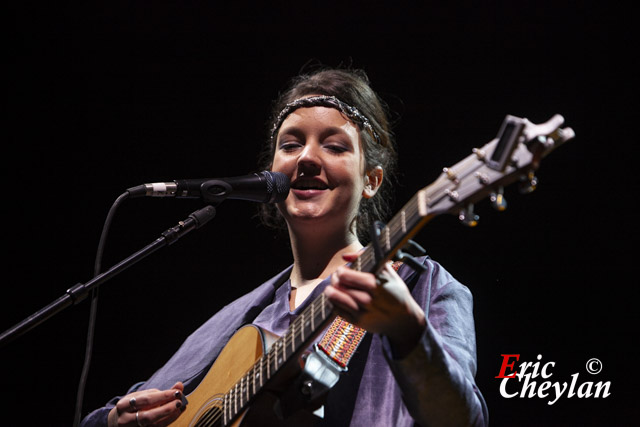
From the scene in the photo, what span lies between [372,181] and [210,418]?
110 cm

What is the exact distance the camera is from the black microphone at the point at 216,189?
1.78 meters

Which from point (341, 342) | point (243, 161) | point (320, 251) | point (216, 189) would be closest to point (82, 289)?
point (216, 189)

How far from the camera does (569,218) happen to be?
8.85 feet

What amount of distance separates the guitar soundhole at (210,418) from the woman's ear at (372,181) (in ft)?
3.24

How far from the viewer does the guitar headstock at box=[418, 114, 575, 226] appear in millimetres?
1109

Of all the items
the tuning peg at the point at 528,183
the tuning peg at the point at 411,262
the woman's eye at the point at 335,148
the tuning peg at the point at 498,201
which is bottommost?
the tuning peg at the point at 411,262

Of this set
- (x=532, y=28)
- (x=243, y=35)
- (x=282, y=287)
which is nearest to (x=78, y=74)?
(x=243, y=35)

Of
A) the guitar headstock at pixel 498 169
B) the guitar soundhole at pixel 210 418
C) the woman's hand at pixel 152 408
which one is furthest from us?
the woman's hand at pixel 152 408

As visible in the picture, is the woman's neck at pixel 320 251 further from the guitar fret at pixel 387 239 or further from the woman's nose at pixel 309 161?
the guitar fret at pixel 387 239

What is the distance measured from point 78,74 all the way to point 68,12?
340 millimetres

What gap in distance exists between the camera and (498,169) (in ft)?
3.79

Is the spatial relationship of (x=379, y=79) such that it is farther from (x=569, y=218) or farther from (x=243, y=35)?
(x=569, y=218)

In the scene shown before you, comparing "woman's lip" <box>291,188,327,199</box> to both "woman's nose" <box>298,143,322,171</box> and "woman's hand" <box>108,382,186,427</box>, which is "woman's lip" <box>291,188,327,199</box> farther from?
"woman's hand" <box>108,382,186,427</box>

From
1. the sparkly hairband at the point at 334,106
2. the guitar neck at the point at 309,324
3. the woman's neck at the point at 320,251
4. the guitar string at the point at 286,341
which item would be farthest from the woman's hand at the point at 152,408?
the sparkly hairband at the point at 334,106
